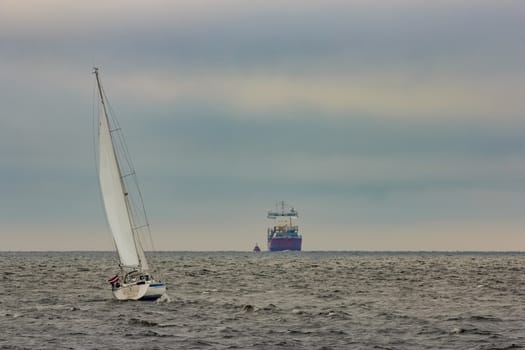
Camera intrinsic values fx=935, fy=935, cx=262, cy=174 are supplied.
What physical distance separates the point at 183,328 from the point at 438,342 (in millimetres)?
13530

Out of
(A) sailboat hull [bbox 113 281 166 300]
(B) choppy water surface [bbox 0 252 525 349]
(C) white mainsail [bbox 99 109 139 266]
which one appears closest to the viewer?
(B) choppy water surface [bbox 0 252 525 349]

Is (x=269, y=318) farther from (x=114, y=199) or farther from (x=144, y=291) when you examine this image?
(x=114, y=199)

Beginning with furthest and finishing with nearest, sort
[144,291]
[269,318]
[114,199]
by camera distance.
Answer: [114,199] < [144,291] < [269,318]

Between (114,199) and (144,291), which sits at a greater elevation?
(114,199)

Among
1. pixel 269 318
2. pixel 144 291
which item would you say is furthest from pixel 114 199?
pixel 269 318

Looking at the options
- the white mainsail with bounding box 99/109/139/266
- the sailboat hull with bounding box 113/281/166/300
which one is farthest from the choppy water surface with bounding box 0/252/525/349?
the white mainsail with bounding box 99/109/139/266

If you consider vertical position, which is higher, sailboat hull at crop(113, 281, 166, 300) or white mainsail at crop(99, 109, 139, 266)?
white mainsail at crop(99, 109, 139, 266)

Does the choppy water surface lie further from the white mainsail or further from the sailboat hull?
the white mainsail

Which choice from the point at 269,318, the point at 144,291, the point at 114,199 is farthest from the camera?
the point at 114,199

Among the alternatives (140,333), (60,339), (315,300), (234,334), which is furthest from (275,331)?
(315,300)

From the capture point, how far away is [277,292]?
78250mm

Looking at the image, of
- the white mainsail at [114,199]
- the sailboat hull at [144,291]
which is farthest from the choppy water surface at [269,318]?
the white mainsail at [114,199]

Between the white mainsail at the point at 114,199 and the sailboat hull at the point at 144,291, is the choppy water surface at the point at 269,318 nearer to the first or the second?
the sailboat hull at the point at 144,291

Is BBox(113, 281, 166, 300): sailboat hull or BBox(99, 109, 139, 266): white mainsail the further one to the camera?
BBox(99, 109, 139, 266): white mainsail
